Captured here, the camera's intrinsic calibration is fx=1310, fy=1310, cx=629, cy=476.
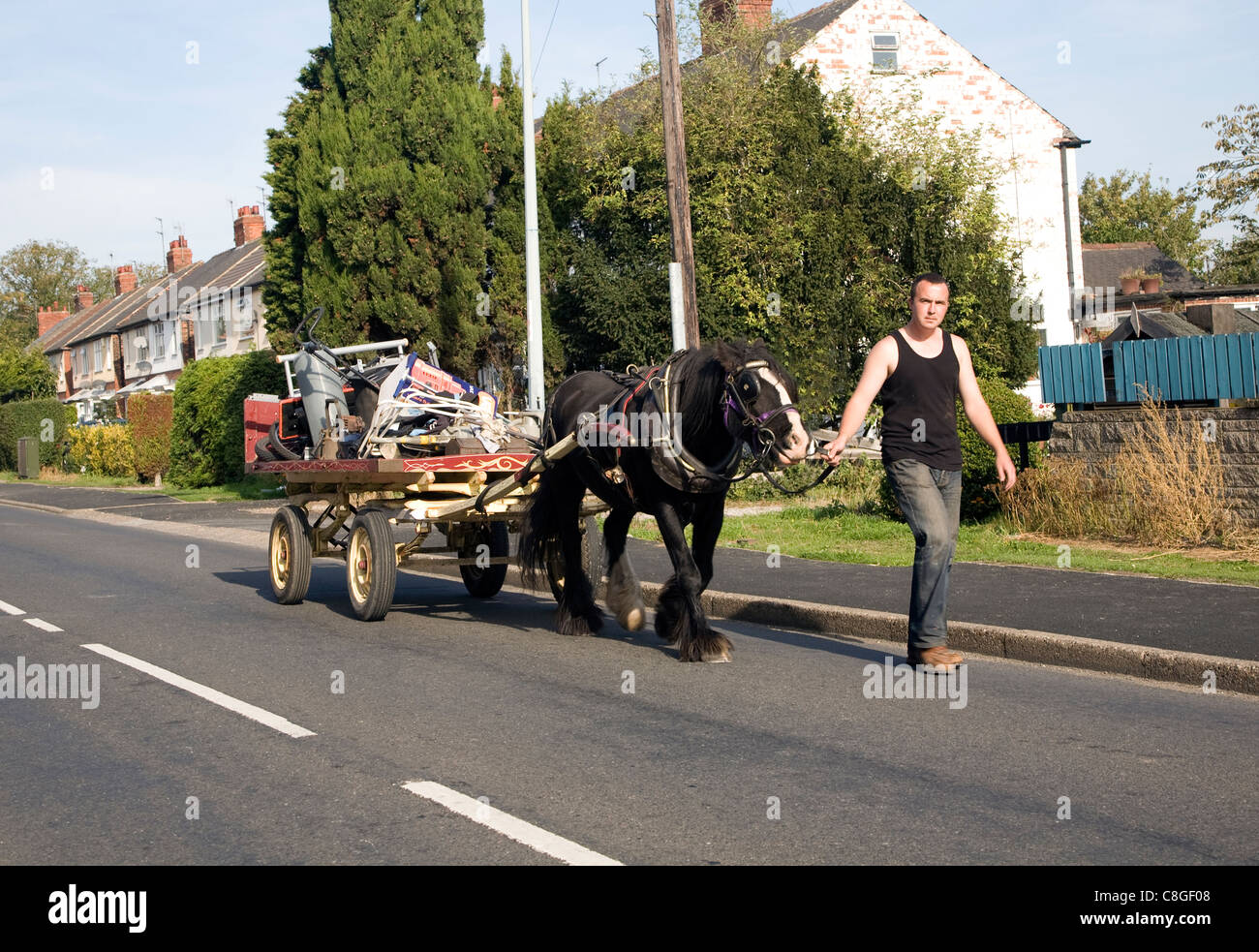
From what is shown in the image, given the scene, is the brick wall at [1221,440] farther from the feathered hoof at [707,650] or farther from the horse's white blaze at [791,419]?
the horse's white blaze at [791,419]

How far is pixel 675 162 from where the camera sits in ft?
56.2

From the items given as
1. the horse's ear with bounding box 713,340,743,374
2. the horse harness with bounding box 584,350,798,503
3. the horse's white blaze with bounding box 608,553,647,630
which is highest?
the horse's ear with bounding box 713,340,743,374

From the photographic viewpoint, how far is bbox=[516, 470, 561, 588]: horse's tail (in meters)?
9.70

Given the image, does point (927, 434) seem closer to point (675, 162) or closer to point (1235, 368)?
point (1235, 368)

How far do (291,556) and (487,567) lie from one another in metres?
1.70

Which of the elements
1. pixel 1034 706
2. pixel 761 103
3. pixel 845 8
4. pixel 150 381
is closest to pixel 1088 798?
pixel 1034 706

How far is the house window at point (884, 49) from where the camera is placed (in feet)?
117

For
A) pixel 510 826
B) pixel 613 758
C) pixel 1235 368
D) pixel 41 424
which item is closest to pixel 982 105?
pixel 1235 368

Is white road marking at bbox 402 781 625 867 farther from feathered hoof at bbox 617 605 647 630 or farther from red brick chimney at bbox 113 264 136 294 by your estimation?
red brick chimney at bbox 113 264 136 294

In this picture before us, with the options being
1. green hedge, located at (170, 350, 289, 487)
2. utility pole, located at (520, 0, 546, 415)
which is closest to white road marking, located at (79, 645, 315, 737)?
utility pole, located at (520, 0, 546, 415)

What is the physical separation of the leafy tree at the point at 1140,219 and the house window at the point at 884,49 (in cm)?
3997

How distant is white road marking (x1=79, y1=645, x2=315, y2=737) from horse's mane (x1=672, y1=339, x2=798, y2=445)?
2.90 metres
